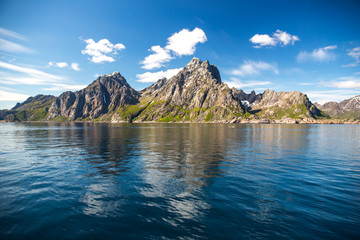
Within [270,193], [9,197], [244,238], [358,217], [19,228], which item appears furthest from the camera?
[270,193]

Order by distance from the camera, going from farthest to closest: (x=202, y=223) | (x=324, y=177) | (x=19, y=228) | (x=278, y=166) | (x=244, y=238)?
(x=278, y=166)
(x=324, y=177)
(x=202, y=223)
(x=19, y=228)
(x=244, y=238)

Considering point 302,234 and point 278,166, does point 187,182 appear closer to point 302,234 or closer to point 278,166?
point 302,234

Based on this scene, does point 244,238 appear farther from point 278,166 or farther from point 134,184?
point 278,166

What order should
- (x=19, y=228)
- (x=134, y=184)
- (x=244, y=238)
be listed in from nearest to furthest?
(x=244, y=238) → (x=19, y=228) → (x=134, y=184)

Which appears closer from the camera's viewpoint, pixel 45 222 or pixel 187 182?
pixel 45 222

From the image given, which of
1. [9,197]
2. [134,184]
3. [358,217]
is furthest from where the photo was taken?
[134,184]

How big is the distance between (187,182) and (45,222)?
1399 cm

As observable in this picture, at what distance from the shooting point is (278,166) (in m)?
29.7

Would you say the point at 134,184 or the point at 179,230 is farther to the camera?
the point at 134,184

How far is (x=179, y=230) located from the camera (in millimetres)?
11820

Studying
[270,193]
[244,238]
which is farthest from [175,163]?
[244,238]

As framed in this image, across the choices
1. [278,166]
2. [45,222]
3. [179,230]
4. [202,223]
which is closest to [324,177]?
[278,166]

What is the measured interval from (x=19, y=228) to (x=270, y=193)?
71.4 feet

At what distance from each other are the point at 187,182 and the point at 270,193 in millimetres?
9284
